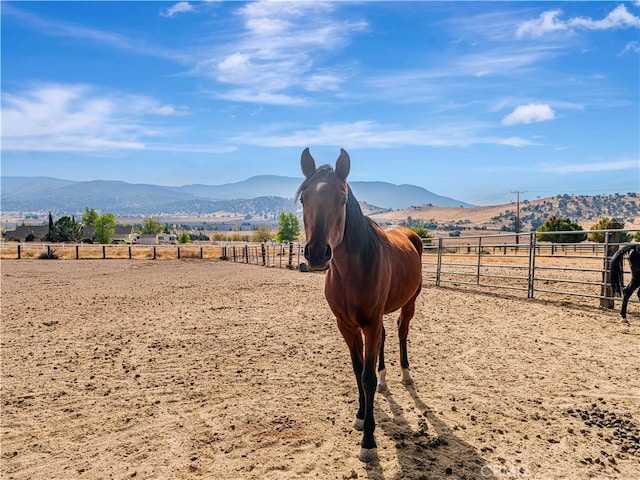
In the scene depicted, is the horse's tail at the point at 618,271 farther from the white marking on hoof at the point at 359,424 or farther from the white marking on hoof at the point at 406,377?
the white marking on hoof at the point at 359,424

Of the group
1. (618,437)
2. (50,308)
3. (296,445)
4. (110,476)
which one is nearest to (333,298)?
(296,445)

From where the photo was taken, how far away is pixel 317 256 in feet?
9.05

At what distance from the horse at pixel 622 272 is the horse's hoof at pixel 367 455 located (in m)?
6.37

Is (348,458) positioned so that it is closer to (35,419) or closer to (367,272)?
(367,272)

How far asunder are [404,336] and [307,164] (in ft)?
8.25

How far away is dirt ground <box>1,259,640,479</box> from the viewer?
9.90 feet

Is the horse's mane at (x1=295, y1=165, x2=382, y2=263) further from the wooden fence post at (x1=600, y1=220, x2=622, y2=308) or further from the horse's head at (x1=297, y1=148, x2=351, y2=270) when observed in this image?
the wooden fence post at (x1=600, y1=220, x2=622, y2=308)

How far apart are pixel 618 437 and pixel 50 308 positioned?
32.8ft

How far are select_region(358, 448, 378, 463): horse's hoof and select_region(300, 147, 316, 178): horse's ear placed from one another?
2241 millimetres

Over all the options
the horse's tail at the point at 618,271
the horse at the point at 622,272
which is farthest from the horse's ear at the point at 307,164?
the horse's tail at the point at 618,271

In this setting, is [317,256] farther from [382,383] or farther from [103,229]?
[103,229]

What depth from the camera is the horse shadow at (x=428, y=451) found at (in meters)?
2.87

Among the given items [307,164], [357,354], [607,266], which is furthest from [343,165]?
[607,266]

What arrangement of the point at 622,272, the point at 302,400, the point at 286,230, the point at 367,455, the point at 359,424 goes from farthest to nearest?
the point at 286,230 < the point at 622,272 < the point at 302,400 < the point at 359,424 < the point at 367,455
